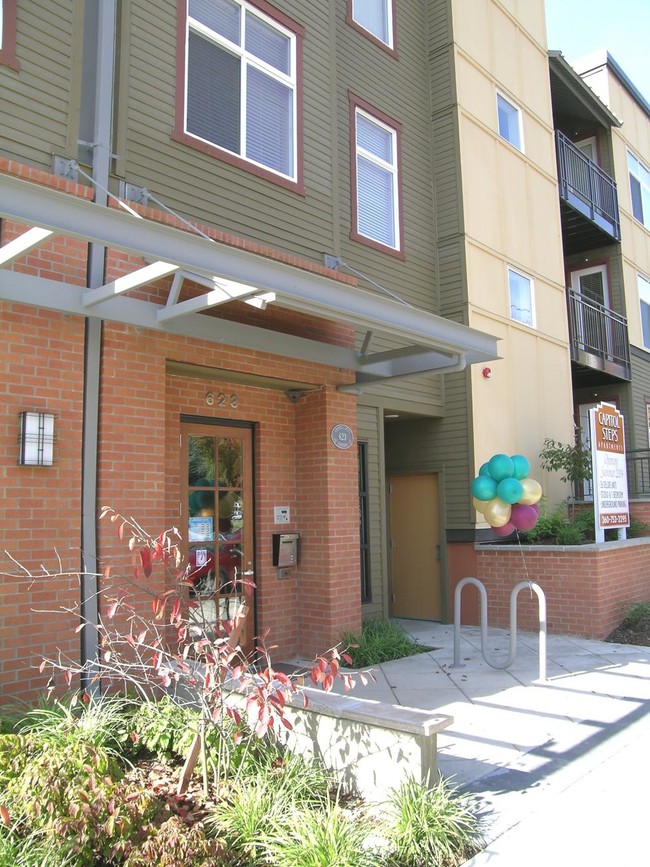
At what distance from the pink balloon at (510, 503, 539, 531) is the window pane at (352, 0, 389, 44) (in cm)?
672

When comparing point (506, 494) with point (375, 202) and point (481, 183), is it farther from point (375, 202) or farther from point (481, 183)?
point (481, 183)

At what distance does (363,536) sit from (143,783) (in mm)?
5187

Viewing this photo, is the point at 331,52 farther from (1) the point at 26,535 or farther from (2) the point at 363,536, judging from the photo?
(1) the point at 26,535

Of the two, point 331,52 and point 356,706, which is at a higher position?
point 331,52

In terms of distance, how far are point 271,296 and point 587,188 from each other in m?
12.3

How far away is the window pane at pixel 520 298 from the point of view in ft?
38.3

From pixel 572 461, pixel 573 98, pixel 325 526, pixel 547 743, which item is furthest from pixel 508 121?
pixel 547 743

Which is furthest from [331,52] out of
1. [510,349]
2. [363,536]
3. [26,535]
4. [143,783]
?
[143,783]

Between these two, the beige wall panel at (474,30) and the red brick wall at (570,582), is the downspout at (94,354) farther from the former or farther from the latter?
the beige wall panel at (474,30)

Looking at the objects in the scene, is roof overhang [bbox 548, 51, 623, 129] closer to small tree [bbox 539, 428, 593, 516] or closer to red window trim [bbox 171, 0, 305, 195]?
small tree [bbox 539, 428, 593, 516]

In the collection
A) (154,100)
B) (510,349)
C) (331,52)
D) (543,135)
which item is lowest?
(510,349)

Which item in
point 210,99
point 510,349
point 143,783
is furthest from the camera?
point 510,349

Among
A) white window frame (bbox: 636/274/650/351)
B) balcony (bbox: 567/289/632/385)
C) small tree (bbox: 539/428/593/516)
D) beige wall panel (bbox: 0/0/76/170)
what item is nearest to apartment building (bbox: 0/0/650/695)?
beige wall panel (bbox: 0/0/76/170)

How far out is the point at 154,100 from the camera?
6312 millimetres
